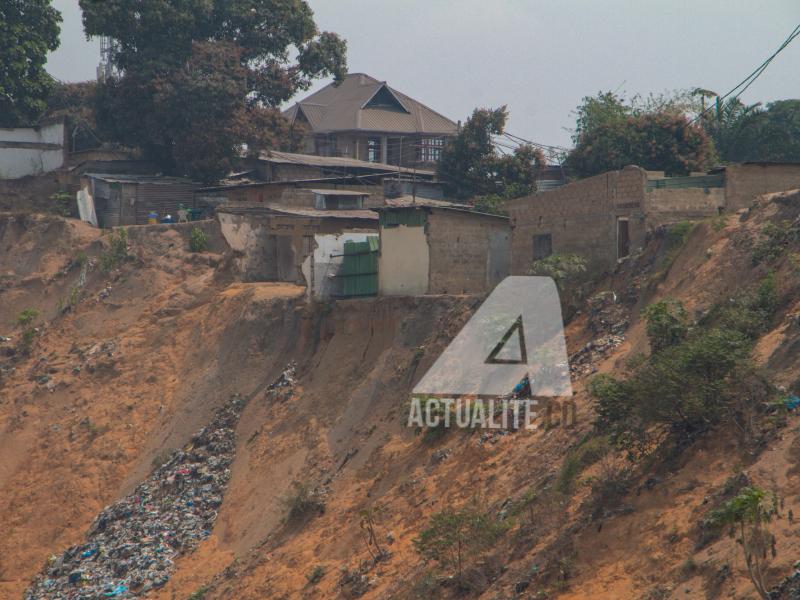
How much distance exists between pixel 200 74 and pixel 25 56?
6.10m

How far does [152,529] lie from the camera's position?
2288 centimetres

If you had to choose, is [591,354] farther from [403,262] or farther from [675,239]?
[403,262]

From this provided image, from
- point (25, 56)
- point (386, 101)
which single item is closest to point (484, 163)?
point (386, 101)

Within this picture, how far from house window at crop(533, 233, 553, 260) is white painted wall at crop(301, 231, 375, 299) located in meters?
4.81

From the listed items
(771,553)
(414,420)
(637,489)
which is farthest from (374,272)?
(771,553)

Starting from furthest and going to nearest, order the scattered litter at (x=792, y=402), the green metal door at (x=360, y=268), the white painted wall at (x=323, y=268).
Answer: the white painted wall at (x=323, y=268), the green metal door at (x=360, y=268), the scattered litter at (x=792, y=402)

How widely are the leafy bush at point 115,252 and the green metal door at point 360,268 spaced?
8.41 meters

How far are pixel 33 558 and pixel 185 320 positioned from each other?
7620 millimetres

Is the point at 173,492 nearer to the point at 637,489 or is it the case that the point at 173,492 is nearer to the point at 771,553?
the point at 637,489

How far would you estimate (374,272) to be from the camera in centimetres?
2642

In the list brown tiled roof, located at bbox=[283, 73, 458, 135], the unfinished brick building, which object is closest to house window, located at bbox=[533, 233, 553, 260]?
the unfinished brick building

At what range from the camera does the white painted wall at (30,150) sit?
38094 mm

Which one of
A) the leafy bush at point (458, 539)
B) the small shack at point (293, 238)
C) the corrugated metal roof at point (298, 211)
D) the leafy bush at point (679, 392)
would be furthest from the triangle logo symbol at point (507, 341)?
the corrugated metal roof at point (298, 211)

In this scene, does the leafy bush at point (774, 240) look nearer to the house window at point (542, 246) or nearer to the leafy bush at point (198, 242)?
the house window at point (542, 246)
